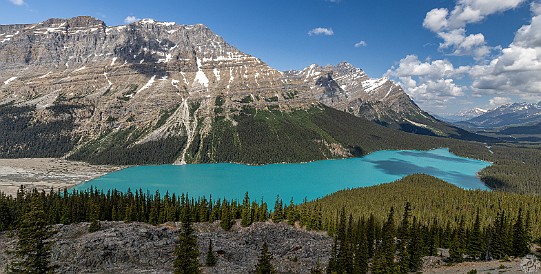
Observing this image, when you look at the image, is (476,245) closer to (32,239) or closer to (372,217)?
(372,217)

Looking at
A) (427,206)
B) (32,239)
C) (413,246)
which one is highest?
(32,239)

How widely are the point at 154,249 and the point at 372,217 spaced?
5845 cm

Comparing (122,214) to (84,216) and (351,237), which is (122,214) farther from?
(351,237)

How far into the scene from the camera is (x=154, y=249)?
7169 centimetres

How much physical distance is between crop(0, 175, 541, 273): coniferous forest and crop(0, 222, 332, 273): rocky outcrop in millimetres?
6853

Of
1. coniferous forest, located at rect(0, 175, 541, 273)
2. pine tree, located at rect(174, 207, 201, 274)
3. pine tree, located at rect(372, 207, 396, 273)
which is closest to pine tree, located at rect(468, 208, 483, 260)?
coniferous forest, located at rect(0, 175, 541, 273)

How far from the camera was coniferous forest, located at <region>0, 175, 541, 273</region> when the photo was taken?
67875 mm

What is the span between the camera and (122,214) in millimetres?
113562

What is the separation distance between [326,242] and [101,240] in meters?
58.2

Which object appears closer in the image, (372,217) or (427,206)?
(372,217)

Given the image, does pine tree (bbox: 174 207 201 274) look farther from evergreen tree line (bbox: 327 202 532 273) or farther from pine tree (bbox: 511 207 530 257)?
pine tree (bbox: 511 207 530 257)

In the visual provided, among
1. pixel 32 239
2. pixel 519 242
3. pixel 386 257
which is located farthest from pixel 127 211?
pixel 519 242

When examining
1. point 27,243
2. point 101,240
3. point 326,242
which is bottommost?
point 326,242

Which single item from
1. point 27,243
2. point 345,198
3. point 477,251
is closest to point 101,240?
point 27,243
